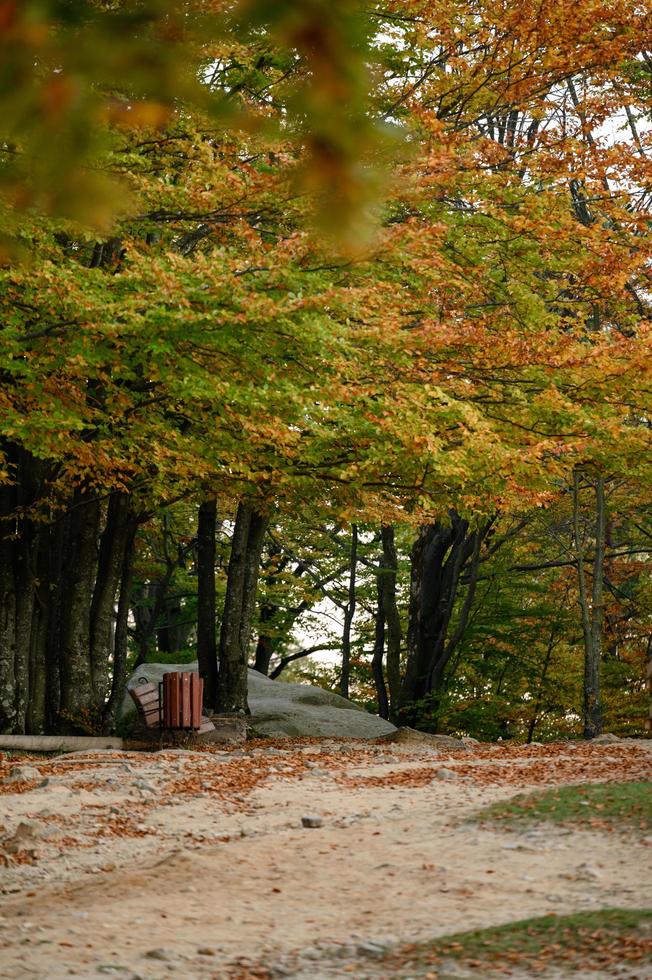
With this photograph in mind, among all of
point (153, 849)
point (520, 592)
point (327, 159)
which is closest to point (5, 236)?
point (153, 849)

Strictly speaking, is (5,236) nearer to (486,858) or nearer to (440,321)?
(486,858)

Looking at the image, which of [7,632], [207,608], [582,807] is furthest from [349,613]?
[582,807]

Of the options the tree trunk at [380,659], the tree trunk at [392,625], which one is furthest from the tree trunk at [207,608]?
the tree trunk at [380,659]

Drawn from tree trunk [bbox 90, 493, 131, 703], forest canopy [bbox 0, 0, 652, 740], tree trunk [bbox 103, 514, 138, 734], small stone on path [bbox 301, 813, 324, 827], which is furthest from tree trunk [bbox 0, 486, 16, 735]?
small stone on path [bbox 301, 813, 324, 827]

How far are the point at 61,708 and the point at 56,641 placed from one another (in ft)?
4.64

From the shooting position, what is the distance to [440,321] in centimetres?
1455

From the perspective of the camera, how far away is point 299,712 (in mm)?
18672

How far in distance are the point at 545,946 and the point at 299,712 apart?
14.2 m

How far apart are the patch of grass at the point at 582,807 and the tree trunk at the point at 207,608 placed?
35.5 feet

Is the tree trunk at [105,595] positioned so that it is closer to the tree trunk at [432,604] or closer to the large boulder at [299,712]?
the large boulder at [299,712]

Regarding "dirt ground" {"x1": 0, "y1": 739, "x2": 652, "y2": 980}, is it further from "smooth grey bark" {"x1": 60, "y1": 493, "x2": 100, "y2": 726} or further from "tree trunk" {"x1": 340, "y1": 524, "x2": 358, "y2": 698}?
"tree trunk" {"x1": 340, "y1": 524, "x2": 358, "y2": 698}

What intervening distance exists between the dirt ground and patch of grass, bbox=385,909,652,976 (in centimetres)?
16

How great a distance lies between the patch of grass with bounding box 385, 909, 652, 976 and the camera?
441 cm

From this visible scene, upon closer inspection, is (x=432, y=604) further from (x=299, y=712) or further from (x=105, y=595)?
(x=105, y=595)
